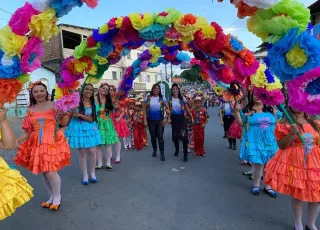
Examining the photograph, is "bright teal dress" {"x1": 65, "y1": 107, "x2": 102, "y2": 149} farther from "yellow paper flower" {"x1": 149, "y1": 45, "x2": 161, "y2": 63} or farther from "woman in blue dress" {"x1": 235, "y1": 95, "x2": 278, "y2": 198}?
"yellow paper flower" {"x1": 149, "y1": 45, "x2": 161, "y2": 63}

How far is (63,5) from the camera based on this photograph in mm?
2613

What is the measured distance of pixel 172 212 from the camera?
3.48m

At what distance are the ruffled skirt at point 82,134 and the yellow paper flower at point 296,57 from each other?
337 centimetres

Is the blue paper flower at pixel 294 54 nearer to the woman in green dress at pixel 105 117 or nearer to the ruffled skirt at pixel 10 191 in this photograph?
the ruffled skirt at pixel 10 191

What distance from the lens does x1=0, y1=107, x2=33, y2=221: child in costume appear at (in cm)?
204

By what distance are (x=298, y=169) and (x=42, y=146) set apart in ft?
10.0

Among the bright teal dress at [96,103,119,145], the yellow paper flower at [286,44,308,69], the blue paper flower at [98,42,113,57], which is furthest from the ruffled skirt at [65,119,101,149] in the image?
the yellow paper flower at [286,44,308,69]

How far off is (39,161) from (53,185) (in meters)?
0.41

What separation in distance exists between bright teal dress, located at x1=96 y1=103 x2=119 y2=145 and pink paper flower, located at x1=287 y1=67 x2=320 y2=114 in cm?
396

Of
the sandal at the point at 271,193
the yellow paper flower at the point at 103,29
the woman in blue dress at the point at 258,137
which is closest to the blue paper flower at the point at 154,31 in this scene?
the yellow paper flower at the point at 103,29

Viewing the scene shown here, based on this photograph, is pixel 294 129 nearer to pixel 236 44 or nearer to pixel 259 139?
pixel 259 139

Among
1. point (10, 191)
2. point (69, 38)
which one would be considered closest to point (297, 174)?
point (10, 191)

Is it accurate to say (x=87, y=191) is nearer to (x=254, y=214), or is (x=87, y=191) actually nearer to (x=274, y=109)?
(x=254, y=214)

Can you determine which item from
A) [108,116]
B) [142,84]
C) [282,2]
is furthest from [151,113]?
[142,84]
